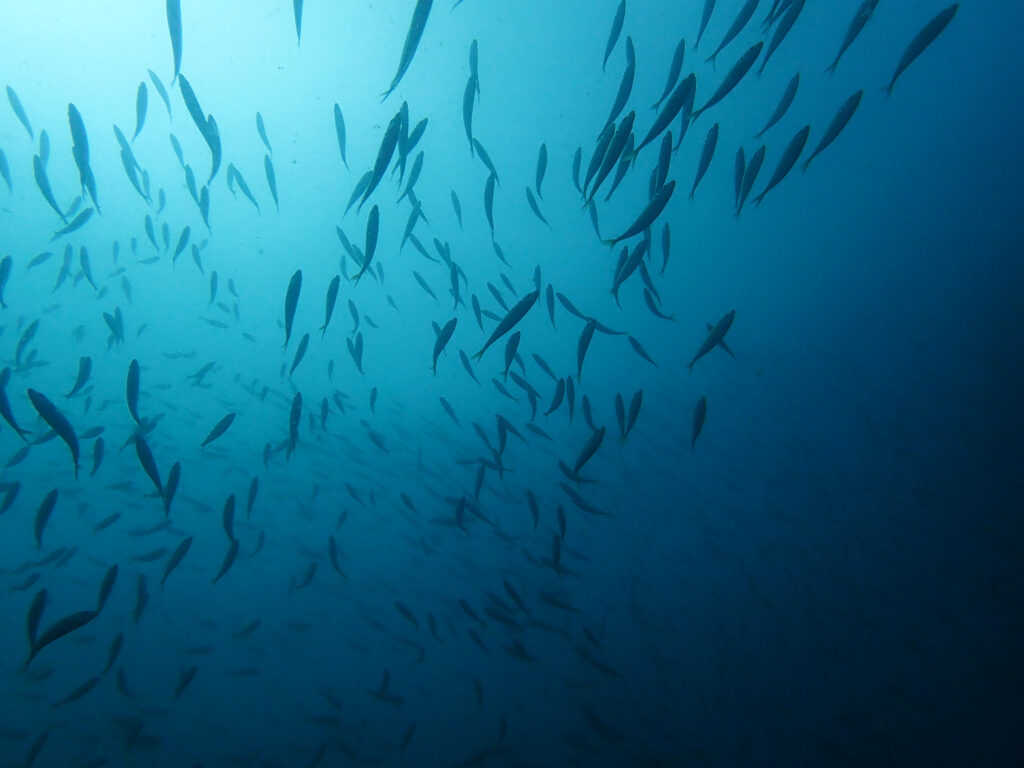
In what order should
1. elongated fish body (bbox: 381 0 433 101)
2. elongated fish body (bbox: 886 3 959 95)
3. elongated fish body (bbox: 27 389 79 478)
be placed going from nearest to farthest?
elongated fish body (bbox: 381 0 433 101), elongated fish body (bbox: 27 389 79 478), elongated fish body (bbox: 886 3 959 95)

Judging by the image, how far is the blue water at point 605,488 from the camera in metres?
7.82

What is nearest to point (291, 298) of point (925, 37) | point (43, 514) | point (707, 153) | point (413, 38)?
point (413, 38)

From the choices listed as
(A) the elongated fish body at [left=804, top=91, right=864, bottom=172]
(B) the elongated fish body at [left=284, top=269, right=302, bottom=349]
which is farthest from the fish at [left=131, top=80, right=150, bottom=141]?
(A) the elongated fish body at [left=804, top=91, right=864, bottom=172]

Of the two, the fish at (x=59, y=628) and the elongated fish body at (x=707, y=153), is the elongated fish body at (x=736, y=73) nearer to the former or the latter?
the elongated fish body at (x=707, y=153)

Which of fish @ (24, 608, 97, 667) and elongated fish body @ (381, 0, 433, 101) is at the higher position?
elongated fish body @ (381, 0, 433, 101)

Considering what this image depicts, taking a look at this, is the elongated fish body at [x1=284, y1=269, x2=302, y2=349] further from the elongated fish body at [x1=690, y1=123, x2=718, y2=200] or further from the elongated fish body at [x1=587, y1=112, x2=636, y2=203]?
the elongated fish body at [x1=690, y1=123, x2=718, y2=200]

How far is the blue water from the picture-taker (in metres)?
7.82

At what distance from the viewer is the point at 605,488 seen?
41.6ft

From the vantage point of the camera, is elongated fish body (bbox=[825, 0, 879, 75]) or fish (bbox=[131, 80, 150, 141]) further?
fish (bbox=[131, 80, 150, 141])

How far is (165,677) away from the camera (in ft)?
25.2

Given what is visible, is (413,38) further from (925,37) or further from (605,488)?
(605,488)

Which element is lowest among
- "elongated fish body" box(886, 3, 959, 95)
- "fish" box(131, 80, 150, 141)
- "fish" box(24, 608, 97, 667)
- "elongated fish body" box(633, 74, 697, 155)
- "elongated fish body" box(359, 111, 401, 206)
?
"fish" box(24, 608, 97, 667)

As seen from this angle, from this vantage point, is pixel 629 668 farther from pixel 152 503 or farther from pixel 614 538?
pixel 152 503

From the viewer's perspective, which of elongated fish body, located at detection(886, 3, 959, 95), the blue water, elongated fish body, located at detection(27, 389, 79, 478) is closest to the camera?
elongated fish body, located at detection(27, 389, 79, 478)
